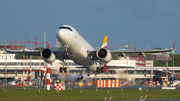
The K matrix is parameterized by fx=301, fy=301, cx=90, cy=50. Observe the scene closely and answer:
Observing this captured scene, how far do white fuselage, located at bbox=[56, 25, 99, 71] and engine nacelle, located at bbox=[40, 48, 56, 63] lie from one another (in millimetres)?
2542

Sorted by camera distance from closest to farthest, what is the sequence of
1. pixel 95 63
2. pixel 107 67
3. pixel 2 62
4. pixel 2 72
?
pixel 95 63, pixel 107 67, pixel 2 72, pixel 2 62

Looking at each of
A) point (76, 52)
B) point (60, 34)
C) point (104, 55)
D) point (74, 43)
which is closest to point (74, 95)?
point (76, 52)

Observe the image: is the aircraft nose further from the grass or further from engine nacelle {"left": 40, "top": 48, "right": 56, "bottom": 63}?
the grass

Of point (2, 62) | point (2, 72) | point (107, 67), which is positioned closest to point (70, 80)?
point (107, 67)

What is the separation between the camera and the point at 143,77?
77625 millimetres

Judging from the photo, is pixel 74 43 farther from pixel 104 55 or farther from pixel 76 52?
pixel 104 55

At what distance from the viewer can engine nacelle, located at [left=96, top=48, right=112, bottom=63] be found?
3841 cm

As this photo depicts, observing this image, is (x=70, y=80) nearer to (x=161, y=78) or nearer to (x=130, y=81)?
(x=130, y=81)

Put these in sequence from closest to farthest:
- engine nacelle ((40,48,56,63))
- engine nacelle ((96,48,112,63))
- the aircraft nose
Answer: the aircraft nose < engine nacelle ((96,48,112,63)) < engine nacelle ((40,48,56,63))

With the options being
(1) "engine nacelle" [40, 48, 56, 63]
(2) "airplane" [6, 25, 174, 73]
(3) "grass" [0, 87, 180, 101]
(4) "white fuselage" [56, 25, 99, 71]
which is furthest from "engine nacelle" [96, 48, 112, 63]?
(1) "engine nacelle" [40, 48, 56, 63]

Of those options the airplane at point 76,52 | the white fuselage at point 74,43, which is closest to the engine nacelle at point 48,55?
the airplane at point 76,52

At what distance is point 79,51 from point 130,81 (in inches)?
863

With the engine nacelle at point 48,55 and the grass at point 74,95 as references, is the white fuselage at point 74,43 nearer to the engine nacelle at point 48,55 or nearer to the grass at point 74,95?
the engine nacelle at point 48,55

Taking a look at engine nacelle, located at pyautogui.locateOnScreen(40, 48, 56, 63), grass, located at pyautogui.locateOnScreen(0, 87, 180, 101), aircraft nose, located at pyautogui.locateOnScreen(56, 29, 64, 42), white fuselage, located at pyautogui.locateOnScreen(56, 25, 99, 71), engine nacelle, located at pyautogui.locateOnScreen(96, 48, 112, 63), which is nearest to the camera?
grass, located at pyautogui.locateOnScreen(0, 87, 180, 101)
